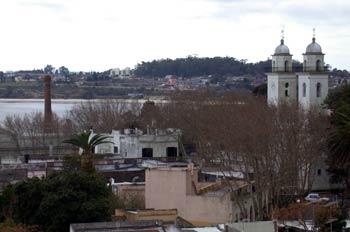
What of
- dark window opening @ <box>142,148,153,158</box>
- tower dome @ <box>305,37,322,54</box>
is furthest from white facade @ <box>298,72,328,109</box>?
dark window opening @ <box>142,148,153,158</box>

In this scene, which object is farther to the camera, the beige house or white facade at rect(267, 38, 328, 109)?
white facade at rect(267, 38, 328, 109)

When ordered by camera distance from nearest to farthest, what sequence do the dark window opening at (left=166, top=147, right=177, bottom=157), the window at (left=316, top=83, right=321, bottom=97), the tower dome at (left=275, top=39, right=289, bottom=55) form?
the window at (left=316, top=83, right=321, bottom=97) < the dark window opening at (left=166, top=147, right=177, bottom=157) < the tower dome at (left=275, top=39, right=289, bottom=55)

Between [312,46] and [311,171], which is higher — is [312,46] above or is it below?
above

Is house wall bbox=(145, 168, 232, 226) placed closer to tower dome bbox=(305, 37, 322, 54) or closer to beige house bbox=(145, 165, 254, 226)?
beige house bbox=(145, 165, 254, 226)

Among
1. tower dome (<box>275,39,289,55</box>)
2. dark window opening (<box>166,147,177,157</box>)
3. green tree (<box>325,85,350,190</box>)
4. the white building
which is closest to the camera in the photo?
green tree (<box>325,85,350,190</box>)

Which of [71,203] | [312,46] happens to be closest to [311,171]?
[312,46]

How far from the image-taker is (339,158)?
139 feet

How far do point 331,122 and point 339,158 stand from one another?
5909mm

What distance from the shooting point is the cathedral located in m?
56.8

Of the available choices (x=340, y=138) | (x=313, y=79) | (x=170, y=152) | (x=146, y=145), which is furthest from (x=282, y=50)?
(x=340, y=138)

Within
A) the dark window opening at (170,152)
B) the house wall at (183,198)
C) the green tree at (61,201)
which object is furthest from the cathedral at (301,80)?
the green tree at (61,201)

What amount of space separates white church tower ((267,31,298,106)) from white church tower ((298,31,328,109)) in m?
1.62

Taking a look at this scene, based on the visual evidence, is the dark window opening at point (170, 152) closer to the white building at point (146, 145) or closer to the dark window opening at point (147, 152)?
the white building at point (146, 145)

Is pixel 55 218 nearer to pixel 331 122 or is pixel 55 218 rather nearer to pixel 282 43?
pixel 331 122
